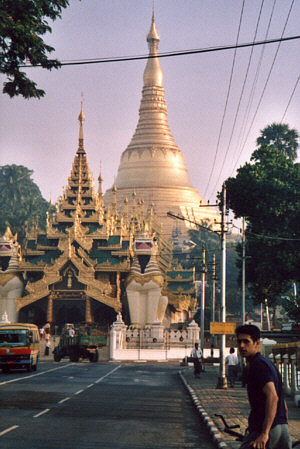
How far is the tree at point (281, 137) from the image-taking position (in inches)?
2937

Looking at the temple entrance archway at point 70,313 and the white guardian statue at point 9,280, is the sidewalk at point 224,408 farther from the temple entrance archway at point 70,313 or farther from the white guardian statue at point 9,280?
the white guardian statue at point 9,280

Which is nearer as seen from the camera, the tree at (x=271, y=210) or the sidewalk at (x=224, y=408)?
the sidewalk at (x=224, y=408)

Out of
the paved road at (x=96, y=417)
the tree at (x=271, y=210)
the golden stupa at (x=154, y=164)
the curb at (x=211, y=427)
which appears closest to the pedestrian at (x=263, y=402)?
the curb at (x=211, y=427)

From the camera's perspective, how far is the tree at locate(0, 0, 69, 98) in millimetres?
19234

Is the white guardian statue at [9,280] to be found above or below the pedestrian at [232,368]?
above

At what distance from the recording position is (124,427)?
14977 mm

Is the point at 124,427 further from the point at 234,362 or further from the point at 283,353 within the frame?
the point at 234,362

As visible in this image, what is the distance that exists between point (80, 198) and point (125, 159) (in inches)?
1442

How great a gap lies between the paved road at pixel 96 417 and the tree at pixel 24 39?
8069 millimetres

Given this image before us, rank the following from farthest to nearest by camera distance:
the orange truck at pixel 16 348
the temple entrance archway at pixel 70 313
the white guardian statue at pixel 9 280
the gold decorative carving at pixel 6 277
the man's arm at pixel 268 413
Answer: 1. the temple entrance archway at pixel 70 313
2. the gold decorative carving at pixel 6 277
3. the white guardian statue at pixel 9 280
4. the orange truck at pixel 16 348
5. the man's arm at pixel 268 413

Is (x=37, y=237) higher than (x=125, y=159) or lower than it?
lower

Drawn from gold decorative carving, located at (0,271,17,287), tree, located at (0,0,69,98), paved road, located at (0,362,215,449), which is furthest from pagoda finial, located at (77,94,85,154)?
tree, located at (0,0,69,98)

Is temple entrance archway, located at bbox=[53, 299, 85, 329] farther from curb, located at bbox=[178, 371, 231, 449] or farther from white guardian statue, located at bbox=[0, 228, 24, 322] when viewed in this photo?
curb, located at bbox=[178, 371, 231, 449]

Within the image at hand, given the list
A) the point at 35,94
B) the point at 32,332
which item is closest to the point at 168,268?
the point at 32,332
